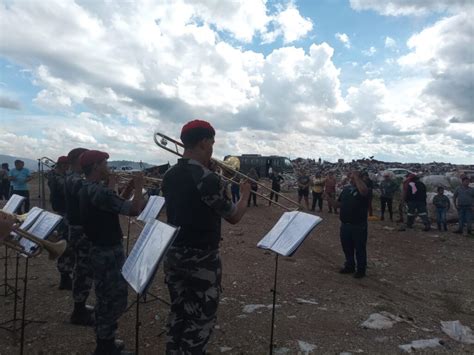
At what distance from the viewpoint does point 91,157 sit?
3723 mm

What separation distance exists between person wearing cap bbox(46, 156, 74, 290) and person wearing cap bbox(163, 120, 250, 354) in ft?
10.4

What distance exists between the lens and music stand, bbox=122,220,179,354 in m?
2.31

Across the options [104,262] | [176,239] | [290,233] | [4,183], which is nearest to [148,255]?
[176,239]

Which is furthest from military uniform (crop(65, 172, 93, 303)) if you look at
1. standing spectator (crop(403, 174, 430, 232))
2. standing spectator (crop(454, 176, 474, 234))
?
Result: standing spectator (crop(454, 176, 474, 234))

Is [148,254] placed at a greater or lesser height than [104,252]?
greater

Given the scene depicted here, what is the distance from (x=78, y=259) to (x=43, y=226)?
69 cm

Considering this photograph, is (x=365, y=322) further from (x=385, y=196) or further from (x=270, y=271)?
(x=385, y=196)

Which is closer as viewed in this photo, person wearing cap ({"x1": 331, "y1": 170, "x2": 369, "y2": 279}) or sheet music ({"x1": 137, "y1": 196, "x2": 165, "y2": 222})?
sheet music ({"x1": 137, "y1": 196, "x2": 165, "y2": 222})

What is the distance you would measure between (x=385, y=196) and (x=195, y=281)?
39.8 ft

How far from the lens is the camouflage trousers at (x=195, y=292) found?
2801 millimetres

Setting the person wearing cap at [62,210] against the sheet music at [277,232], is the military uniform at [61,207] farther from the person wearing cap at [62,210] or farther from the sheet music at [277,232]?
the sheet music at [277,232]

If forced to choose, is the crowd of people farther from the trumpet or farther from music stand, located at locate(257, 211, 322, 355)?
the trumpet

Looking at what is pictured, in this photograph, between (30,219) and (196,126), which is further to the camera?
(30,219)

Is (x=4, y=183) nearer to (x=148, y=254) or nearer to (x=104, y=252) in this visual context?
(x=104, y=252)
